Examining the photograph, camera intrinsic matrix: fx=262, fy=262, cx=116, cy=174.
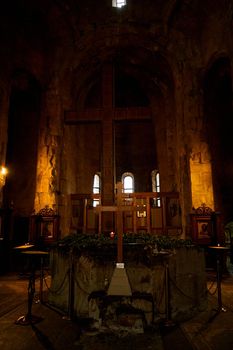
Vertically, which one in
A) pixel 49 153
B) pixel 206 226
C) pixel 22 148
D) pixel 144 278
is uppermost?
pixel 22 148

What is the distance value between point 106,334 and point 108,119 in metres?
9.29

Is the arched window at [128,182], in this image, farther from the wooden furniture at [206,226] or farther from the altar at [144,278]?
the altar at [144,278]

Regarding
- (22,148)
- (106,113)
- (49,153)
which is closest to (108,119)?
(106,113)

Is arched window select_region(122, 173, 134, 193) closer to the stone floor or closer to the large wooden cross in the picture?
the large wooden cross

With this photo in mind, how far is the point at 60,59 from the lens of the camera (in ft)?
44.5

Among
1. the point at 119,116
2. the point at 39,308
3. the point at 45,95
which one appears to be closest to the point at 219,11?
the point at 119,116

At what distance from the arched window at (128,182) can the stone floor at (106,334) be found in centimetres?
1572

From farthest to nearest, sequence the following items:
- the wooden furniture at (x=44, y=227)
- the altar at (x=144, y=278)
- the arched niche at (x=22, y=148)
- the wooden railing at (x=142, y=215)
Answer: the arched niche at (x=22, y=148)
the wooden railing at (x=142, y=215)
the wooden furniture at (x=44, y=227)
the altar at (x=144, y=278)

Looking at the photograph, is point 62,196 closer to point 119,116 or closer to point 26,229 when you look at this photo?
point 26,229

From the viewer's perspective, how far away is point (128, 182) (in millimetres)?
21188

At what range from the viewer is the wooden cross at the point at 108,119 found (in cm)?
1124

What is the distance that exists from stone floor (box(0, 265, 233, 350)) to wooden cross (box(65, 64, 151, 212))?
633 centimetres

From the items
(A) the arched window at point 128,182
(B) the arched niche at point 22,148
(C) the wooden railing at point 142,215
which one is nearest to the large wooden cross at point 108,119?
(C) the wooden railing at point 142,215

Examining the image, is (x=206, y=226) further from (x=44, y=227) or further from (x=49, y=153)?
(x=49, y=153)
